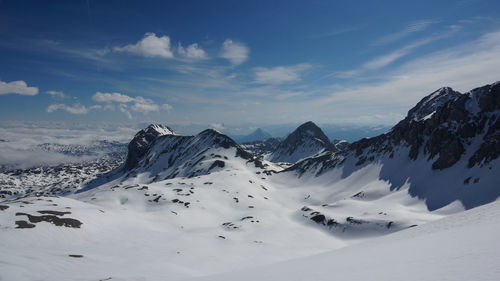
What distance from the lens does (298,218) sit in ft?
322

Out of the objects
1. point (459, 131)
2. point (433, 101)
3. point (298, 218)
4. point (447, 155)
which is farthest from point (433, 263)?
point (433, 101)

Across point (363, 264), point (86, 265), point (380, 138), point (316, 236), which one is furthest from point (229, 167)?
point (363, 264)

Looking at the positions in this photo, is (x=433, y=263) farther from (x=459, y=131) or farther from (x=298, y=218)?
(x=459, y=131)

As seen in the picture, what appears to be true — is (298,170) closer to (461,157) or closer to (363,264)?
(461,157)

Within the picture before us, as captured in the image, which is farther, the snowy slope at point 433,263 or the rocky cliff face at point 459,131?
the rocky cliff face at point 459,131

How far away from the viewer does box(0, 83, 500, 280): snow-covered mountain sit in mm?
25516

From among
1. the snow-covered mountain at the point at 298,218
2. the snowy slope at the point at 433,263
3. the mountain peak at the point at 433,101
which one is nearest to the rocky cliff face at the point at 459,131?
the snow-covered mountain at the point at 298,218

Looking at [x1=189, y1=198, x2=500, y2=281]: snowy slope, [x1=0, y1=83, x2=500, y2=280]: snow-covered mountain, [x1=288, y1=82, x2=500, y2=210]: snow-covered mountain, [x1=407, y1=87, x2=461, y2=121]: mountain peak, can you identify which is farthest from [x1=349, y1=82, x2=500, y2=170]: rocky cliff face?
[x1=189, y1=198, x2=500, y2=281]: snowy slope

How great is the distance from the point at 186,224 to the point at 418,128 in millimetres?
112601

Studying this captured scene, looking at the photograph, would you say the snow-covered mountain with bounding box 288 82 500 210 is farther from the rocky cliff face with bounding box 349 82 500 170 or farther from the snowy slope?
the snowy slope

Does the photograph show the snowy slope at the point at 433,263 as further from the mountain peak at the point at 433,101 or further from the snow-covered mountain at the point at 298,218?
the mountain peak at the point at 433,101

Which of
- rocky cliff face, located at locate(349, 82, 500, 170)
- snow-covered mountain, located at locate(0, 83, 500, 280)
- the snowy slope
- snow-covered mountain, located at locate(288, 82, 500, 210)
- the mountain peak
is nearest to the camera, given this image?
the snowy slope

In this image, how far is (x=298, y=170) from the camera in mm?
178125

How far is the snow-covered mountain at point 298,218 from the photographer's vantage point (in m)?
25.5
